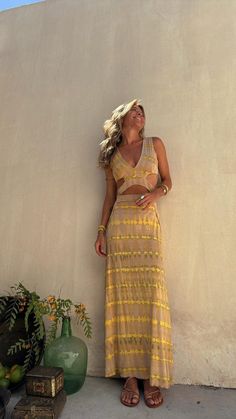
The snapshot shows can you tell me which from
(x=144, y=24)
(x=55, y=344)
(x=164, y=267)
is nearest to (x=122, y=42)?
(x=144, y=24)

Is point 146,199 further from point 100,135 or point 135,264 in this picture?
point 100,135

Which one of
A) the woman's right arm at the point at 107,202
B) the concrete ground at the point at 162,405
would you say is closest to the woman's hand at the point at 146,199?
the woman's right arm at the point at 107,202

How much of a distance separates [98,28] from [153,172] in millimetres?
1373

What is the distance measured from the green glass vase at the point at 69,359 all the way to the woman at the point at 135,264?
0.14m

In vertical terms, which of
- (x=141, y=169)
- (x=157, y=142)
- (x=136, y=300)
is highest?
(x=157, y=142)

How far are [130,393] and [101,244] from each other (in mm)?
792

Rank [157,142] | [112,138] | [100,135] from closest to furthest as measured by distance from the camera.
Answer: [157,142] < [112,138] < [100,135]

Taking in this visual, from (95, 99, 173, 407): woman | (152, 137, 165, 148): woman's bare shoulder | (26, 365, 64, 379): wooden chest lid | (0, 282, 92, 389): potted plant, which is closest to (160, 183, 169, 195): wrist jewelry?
(95, 99, 173, 407): woman

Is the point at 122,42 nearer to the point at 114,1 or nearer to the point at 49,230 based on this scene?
the point at 114,1

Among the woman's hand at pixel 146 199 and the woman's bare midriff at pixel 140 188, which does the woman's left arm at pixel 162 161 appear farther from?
the woman's hand at pixel 146 199

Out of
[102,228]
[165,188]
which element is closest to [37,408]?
[102,228]

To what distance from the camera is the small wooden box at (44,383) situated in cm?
A: 136

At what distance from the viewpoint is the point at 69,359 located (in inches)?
65.4

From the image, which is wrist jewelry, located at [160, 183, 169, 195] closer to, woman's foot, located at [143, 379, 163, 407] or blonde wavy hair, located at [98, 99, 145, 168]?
blonde wavy hair, located at [98, 99, 145, 168]
